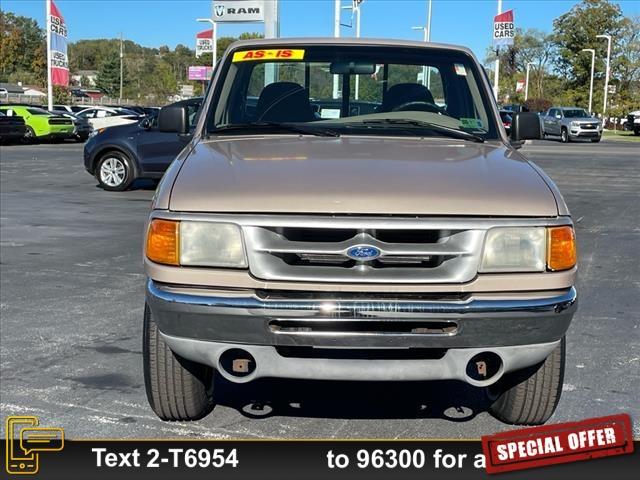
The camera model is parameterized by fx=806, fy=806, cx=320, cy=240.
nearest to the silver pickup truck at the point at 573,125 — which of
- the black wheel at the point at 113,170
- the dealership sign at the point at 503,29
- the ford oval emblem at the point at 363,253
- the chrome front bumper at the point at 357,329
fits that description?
the dealership sign at the point at 503,29

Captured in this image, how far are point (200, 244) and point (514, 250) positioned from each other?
4.14 feet

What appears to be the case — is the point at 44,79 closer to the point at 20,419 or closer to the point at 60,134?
the point at 60,134

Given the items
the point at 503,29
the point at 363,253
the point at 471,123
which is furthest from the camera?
the point at 503,29

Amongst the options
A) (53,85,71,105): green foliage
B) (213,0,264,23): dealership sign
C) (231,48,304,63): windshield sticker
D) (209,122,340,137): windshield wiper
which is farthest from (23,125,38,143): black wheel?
(53,85,71,105): green foliage

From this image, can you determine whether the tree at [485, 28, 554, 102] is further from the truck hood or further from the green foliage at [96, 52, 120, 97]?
the truck hood

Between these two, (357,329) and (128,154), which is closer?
(357,329)

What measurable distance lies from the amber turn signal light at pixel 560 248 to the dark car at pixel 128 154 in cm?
1162

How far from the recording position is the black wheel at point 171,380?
359cm

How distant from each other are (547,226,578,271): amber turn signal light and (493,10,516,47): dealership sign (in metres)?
30.5

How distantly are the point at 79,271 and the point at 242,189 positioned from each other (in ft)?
15.5

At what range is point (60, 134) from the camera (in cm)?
2980

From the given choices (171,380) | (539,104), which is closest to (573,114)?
(539,104)

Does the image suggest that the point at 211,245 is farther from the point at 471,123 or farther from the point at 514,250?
the point at 471,123

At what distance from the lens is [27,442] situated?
12.3 ft
